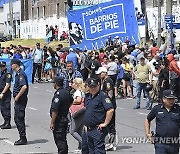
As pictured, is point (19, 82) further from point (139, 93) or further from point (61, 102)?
point (139, 93)

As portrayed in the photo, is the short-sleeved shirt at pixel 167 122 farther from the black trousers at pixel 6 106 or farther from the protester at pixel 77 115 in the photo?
the black trousers at pixel 6 106

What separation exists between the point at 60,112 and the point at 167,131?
2.75m

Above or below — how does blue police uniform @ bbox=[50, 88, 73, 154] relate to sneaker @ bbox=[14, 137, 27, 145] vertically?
above

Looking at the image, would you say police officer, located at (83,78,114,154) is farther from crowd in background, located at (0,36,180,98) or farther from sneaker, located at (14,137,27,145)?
crowd in background, located at (0,36,180,98)

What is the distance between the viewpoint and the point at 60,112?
1037 cm

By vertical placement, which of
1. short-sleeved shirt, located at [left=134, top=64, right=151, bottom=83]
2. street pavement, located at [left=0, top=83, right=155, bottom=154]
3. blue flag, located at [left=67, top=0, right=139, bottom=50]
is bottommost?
street pavement, located at [left=0, top=83, right=155, bottom=154]

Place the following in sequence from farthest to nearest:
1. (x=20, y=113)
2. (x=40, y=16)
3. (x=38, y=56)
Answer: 1. (x=40, y=16)
2. (x=38, y=56)
3. (x=20, y=113)

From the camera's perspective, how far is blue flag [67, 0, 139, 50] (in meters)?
24.8

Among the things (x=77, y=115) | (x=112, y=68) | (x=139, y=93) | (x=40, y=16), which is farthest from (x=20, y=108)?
(x=40, y=16)

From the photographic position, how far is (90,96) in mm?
9703

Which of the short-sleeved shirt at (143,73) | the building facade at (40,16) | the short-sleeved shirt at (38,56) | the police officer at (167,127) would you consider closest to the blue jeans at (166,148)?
the police officer at (167,127)

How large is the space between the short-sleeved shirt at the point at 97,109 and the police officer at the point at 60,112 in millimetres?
1107

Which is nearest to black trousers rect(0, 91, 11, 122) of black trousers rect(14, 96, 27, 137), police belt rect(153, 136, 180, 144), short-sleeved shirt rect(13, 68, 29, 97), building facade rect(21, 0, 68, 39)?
short-sleeved shirt rect(13, 68, 29, 97)

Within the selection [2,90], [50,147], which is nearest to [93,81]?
[50,147]
